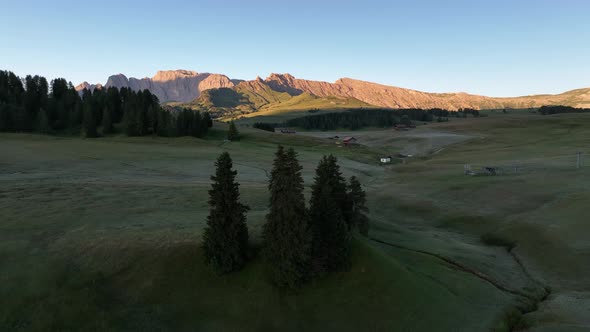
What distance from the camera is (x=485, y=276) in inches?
1415

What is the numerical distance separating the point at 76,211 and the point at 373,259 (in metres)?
36.3

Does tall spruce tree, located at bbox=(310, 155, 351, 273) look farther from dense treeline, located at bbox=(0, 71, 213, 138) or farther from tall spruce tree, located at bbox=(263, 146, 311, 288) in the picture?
dense treeline, located at bbox=(0, 71, 213, 138)

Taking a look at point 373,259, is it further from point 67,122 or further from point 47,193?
point 67,122

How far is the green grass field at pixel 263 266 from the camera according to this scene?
89.2 feet

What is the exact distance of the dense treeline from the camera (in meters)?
133

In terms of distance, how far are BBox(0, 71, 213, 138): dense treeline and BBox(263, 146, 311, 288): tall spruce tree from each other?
120 meters

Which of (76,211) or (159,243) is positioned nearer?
(159,243)

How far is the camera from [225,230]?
31.6 metres

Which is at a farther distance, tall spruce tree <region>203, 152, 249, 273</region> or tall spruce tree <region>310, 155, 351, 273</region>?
tall spruce tree <region>310, 155, 351, 273</region>

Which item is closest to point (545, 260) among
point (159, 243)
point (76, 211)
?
point (159, 243)

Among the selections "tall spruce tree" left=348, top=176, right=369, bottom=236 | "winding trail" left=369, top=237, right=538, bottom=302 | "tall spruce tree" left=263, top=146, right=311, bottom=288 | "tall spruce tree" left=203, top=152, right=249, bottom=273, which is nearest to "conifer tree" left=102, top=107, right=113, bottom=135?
"tall spruce tree" left=203, top=152, right=249, bottom=273

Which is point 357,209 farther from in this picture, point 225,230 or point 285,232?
point 225,230

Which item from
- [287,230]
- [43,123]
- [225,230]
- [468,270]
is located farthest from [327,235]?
[43,123]

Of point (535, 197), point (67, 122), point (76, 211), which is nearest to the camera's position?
point (76, 211)
